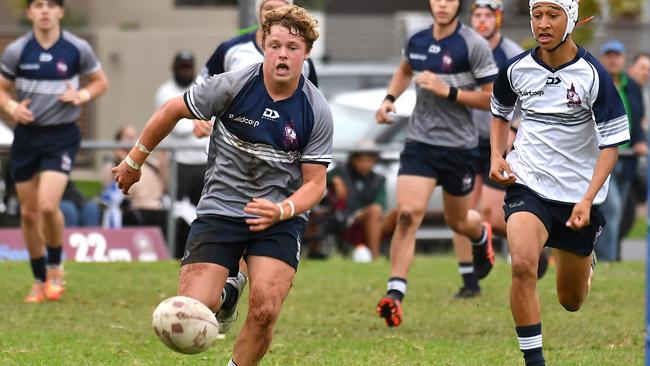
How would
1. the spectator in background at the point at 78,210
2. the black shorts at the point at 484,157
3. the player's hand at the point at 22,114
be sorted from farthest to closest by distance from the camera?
the spectator in background at the point at 78,210 → the black shorts at the point at 484,157 → the player's hand at the point at 22,114

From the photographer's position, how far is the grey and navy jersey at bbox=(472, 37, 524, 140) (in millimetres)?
11586

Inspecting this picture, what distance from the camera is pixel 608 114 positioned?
26.0 feet

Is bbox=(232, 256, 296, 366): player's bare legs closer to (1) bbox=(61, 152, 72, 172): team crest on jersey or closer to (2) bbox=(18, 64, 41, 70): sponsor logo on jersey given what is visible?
(1) bbox=(61, 152, 72, 172): team crest on jersey

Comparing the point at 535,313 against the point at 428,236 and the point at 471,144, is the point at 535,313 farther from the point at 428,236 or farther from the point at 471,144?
the point at 428,236

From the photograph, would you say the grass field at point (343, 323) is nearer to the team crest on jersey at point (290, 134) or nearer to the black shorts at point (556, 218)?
the black shorts at point (556, 218)

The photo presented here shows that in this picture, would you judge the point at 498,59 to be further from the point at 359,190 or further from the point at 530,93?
the point at 359,190

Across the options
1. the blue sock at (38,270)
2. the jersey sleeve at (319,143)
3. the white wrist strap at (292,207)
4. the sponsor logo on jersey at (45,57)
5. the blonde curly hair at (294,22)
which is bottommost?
the blue sock at (38,270)

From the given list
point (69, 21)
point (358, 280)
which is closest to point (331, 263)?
point (358, 280)

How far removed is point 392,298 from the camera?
10.1 m

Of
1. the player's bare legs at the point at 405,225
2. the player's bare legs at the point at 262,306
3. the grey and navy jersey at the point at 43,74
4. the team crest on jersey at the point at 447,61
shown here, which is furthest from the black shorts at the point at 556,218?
the grey and navy jersey at the point at 43,74

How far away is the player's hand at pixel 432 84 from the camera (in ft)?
34.6

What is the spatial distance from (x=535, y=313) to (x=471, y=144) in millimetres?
3345

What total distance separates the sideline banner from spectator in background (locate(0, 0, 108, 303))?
140 inches

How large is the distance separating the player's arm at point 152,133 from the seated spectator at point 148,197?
28.3 feet
